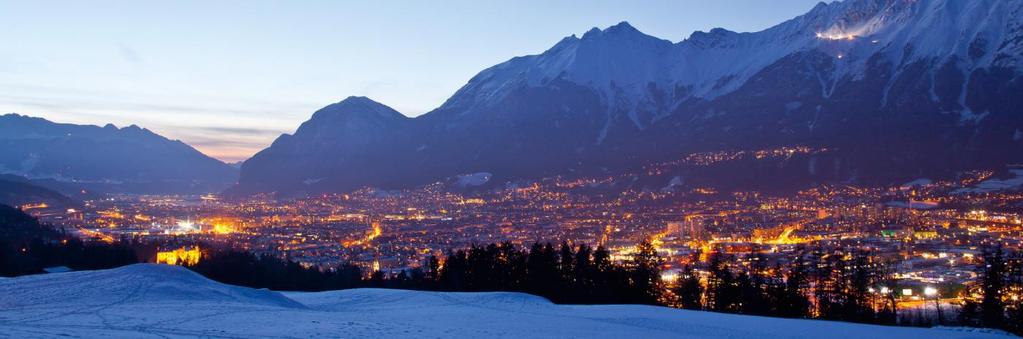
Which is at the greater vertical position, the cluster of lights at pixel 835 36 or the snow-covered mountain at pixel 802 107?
the cluster of lights at pixel 835 36

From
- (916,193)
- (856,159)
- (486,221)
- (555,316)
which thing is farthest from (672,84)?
(555,316)

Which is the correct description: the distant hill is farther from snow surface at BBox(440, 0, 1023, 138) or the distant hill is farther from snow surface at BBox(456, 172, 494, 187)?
snow surface at BBox(440, 0, 1023, 138)

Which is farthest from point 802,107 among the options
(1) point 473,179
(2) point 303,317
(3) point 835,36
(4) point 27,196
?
(2) point 303,317

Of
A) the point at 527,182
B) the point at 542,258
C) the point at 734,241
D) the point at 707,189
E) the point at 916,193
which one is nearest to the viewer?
the point at 542,258

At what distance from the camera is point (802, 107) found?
6412 inches

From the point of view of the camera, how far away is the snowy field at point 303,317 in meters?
18.8

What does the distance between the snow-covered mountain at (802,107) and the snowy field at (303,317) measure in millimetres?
110385

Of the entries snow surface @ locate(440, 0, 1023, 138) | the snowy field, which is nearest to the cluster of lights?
snow surface @ locate(440, 0, 1023, 138)

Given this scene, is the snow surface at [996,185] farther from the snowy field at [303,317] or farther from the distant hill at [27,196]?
the distant hill at [27,196]

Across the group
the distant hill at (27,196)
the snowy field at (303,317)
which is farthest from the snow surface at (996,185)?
the distant hill at (27,196)

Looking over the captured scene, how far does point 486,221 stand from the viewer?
10194 cm

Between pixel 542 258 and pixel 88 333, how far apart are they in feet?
77.0

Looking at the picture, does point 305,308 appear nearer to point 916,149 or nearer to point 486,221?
point 486,221

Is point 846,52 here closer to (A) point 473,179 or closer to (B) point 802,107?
(B) point 802,107
